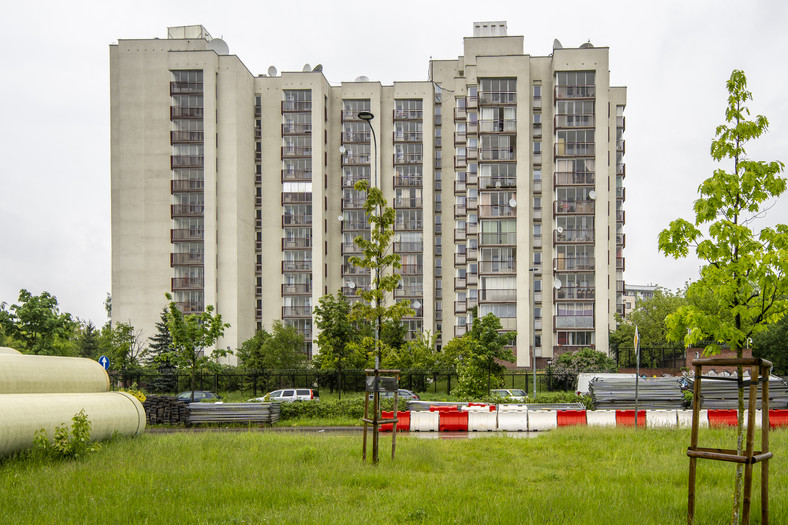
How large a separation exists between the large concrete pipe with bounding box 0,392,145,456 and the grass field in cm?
50

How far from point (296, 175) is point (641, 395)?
5259 cm

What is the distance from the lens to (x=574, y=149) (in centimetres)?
6194

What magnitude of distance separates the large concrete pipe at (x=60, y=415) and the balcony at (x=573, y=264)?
49.5m

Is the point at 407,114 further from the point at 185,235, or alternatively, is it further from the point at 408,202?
the point at 185,235

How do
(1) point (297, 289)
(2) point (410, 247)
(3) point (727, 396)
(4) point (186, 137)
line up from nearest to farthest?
(3) point (727, 396), (4) point (186, 137), (1) point (297, 289), (2) point (410, 247)

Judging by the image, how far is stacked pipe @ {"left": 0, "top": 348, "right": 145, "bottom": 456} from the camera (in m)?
12.7

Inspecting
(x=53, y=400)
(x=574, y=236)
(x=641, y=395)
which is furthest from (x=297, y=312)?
(x=53, y=400)

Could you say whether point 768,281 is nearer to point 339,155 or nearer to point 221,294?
point 221,294

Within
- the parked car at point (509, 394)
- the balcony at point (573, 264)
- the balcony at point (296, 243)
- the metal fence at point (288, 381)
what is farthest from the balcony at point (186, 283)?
the parked car at point (509, 394)

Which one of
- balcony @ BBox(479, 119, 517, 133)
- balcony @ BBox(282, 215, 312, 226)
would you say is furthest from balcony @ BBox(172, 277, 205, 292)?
balcony @ BBox(479, 119, 517, 133)

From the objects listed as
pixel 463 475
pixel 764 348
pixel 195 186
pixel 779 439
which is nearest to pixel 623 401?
pixel 779 439

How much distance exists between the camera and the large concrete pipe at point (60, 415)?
12.5 m

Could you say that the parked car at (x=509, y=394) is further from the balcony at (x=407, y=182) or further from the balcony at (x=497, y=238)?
the balcony at (x=407, y=182)

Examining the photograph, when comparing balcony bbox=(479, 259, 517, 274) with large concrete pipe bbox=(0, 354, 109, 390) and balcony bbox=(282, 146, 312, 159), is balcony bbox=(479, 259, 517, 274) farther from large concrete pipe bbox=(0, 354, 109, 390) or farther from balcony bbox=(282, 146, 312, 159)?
large concrete pipe bbox=(0, 354, 109, 390)
